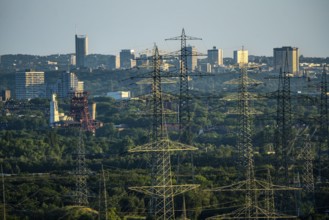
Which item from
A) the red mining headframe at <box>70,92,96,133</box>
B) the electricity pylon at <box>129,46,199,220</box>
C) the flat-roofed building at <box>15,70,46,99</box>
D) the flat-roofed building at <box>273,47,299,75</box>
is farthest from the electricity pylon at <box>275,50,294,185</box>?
the flat-roofed building at <box>273,47,299,75</box>

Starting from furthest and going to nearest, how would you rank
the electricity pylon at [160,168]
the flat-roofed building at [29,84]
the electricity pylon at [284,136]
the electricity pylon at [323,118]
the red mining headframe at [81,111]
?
the flat-roofed building at [29,84] → the red mining headframe at [81,111] → the electricity pylon at [323,118] → the electricity pylon at [284,136] → the electricity pylon at [160,168]

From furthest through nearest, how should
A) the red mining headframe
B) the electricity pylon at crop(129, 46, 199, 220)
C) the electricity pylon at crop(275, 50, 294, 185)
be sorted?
the red mining headframe < the electricity pylon at crop(275, 50, 294, 185) < the electricity pylon at crop(129, 46, 199, 220)

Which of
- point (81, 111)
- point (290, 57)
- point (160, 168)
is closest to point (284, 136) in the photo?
point (160, 168)

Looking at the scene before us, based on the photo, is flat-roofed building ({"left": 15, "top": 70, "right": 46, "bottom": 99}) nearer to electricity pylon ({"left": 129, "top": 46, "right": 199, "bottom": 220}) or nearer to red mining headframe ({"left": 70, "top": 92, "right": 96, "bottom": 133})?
red mining headframe ({"left": 70, "top": 92, "right": 96, "bottom": 133})

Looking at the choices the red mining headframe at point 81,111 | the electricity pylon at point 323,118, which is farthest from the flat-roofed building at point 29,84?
the electricity pylon at point 323,118

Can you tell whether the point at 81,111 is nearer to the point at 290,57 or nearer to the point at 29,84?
the point at 29,84

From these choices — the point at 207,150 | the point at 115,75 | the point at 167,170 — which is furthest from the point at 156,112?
the point at 115,75

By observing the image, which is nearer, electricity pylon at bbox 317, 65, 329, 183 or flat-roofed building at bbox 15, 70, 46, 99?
electricity pylon at bbox 317, 65, 329, 183

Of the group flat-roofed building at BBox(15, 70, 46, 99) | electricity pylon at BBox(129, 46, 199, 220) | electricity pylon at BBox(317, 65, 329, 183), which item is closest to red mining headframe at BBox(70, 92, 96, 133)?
electricity pylon at BBox(317, 65, 329, 183)

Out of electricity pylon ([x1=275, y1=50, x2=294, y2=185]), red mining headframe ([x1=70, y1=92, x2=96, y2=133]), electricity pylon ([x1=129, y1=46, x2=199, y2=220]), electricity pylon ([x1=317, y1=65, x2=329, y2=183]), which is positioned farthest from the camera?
red mining headframe ([x1=70, y1=92, x2=96, y2=133])

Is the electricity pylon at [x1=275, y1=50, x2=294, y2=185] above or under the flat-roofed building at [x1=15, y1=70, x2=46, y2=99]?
above

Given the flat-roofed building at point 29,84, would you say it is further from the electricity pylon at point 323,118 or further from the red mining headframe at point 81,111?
the electricity pylon at point 323,118
